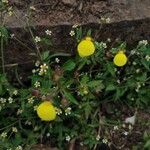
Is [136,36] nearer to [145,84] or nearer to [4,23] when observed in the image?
[145,84]

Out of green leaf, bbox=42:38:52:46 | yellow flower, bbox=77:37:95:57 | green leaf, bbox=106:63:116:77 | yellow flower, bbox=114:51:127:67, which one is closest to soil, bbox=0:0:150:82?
green leaf, bbox=42:38:52:46

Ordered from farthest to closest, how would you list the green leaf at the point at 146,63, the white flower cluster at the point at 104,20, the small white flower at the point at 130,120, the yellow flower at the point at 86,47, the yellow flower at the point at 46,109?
1. the small white flower at the point at 130,120
2. the green leaf at the point at 146,63
3. the white flower cluster at the point at 104,20
4. the yellow flower at the point at 86,47
5. the yellow flower at the point at 46,109

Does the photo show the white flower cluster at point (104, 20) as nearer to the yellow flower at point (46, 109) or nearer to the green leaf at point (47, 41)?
the green leaf at point (47, 41)

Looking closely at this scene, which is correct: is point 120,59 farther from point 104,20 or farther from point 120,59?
point 104,20

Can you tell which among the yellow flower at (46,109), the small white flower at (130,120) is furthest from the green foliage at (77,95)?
the yellow flower at (46,109)

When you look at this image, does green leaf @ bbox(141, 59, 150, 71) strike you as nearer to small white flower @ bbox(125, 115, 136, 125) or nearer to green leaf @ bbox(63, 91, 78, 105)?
small white flower @ bbox(125, 115, 136, 125)

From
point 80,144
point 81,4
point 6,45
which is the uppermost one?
point 81,4

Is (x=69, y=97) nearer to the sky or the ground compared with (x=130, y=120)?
nearer to the sky

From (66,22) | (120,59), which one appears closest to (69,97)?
(120,59)

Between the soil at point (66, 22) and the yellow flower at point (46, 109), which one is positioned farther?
the soil at point (66, 22)

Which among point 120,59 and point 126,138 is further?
point 126,138

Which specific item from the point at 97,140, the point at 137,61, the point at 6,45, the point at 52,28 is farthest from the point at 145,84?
the point at 6,45
